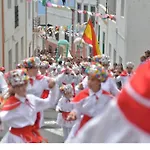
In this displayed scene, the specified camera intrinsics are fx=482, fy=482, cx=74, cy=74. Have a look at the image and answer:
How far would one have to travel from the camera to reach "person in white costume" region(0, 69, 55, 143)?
196 inches

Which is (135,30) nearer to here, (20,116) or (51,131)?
(51,131)

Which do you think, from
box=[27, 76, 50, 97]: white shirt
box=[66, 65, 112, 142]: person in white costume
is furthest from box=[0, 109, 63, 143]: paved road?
box=[66, 65, 112, 142]: person in white costume

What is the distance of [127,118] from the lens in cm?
171

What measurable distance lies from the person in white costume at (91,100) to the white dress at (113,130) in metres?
3.63

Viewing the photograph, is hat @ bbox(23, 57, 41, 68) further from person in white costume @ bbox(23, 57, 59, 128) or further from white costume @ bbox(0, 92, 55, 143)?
white costume @ bbox(0, 92, 55, 143)

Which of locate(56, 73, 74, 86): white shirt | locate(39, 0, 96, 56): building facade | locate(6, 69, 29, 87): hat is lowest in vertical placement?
locate(39, 0, 96, 56): building facade

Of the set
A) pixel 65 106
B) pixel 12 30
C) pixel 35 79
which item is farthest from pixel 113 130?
pixel 12 30

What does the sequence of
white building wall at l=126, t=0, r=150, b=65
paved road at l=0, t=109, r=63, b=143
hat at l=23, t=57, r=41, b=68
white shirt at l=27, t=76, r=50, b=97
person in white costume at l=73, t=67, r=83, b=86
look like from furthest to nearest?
white building wall at l=126, t=0, r=150, b=65 < person in white costume at l=73, t=67, r=83, b=86 < paved road at l=0, t=109, r=63, b=143 < white shirt at l=27, t=76, r=50, b=97 < hat at l=23, t=57, r=41, b=68

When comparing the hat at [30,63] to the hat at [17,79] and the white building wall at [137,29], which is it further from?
the white building wall at [137,29]

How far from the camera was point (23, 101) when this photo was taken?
5.04 m

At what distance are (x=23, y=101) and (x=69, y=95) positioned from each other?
3355mm

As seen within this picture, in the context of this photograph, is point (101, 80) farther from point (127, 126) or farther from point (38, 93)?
point (127, 126)

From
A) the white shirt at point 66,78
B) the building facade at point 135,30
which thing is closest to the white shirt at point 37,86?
the white shirt at point 66,78

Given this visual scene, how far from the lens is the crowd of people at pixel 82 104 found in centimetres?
171
